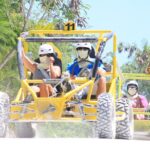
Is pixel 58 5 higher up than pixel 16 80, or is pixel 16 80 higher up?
pixel 58 5

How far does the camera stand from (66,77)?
10.7 m

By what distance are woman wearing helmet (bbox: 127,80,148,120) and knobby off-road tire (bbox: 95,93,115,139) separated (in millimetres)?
4573

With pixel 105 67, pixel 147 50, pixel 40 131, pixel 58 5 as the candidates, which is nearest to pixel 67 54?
pixel 58 5

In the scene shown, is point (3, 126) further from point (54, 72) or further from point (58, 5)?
point (58, 5)

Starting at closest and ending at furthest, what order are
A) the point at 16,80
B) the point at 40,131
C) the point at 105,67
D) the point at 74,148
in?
the point at 74,148 < the point at 105,67 < the point at 40,131 < the point at 16,80

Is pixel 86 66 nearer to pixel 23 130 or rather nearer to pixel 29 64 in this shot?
pixel 29 64

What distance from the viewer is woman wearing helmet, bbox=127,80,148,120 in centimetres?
1448

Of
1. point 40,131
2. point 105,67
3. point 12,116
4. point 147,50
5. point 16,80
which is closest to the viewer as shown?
point 12,116

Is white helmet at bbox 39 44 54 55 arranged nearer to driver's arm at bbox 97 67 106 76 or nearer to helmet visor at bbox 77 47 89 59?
helmet visor at bbox 77 47 89 59

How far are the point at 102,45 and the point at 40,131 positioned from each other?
3.37 metres

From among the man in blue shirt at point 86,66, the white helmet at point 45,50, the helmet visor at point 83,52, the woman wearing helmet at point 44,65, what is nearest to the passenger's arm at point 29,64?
the woman wearing helmet at point 44,65

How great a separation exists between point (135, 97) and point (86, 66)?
3.76 meters

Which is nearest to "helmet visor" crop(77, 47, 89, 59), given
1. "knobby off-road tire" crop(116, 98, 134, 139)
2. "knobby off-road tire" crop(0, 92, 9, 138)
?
"knobby off-road tire" crop(116, 98, 134, 139)

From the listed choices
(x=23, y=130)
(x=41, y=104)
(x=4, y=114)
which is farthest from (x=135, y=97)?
(x=4, y=114)
